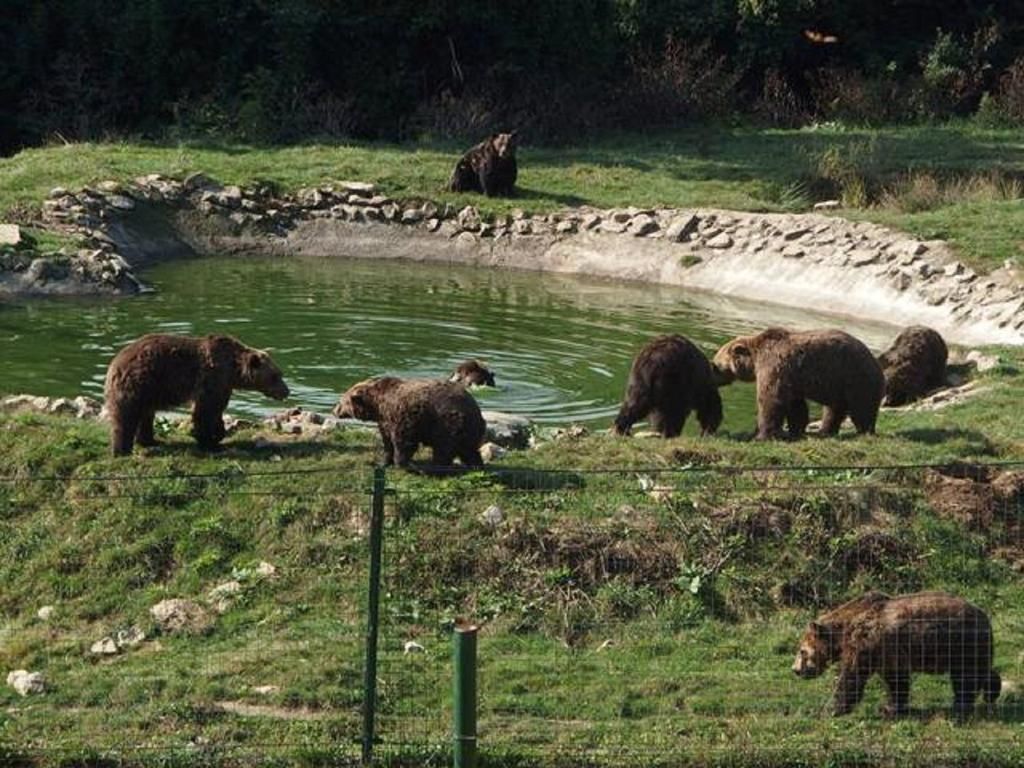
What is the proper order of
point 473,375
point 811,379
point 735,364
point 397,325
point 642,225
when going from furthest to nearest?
point 642,225, point 397,325, point 473,375, point 735,364, point 811,379

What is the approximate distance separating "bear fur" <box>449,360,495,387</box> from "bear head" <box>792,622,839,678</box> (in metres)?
9.40

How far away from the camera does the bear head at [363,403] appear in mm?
16281

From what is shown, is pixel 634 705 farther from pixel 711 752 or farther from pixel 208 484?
pixel 208 484

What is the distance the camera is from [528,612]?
1377cm

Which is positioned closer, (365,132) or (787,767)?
(787,767)

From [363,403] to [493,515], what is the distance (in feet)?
7.53

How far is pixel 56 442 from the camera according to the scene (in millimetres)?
16203

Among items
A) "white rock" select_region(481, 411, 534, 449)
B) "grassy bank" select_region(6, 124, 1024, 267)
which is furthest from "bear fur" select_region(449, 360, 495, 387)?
"grassy bank" select_region(6, 124, 1024, 267)

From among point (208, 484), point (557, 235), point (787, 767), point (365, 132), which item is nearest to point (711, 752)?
point (787, 767)

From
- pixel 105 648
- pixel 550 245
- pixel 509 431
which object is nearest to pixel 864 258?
pixel 550 245

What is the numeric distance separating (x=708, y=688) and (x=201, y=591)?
3865 millimetres

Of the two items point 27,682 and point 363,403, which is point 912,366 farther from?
point 27,682

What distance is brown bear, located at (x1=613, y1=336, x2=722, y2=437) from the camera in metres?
18.2

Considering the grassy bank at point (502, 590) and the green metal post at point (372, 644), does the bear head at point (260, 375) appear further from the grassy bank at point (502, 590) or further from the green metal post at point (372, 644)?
the green metal post at point (372, 644)
